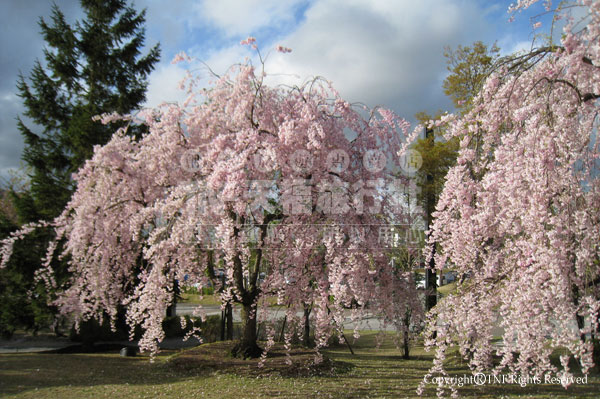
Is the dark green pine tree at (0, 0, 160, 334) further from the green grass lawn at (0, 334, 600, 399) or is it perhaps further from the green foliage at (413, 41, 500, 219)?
the green foliage at (413, 41, 500, 219)

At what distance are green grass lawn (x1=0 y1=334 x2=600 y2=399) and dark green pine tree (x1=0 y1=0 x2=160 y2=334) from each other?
3470mm

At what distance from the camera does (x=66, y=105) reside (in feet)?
49.0

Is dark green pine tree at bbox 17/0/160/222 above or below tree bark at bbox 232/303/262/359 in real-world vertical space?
above

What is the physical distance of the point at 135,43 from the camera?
50.8 feet

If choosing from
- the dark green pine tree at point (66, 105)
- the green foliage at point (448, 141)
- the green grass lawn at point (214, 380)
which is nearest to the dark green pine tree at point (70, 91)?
the dark green pine tree at point (66, 105)

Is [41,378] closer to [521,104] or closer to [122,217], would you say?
[122,217]

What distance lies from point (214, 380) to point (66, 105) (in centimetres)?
1183

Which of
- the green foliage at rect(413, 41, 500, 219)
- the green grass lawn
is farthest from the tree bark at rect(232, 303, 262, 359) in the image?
the green foliage at rect(413, 41, 500, 219)

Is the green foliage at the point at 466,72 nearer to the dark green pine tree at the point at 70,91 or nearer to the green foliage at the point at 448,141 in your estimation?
the green foliage at the point at 448,141

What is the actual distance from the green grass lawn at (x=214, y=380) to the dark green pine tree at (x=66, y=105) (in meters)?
3.47

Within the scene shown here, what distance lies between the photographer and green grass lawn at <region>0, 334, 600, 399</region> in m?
7.36

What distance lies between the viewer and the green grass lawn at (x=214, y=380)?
24.1 feet

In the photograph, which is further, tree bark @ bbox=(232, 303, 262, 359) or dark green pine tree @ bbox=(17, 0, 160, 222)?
dark green pine tree @ bbox=(17, 0, 160, 222)

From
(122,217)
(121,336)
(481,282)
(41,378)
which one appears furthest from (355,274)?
(121,336)
